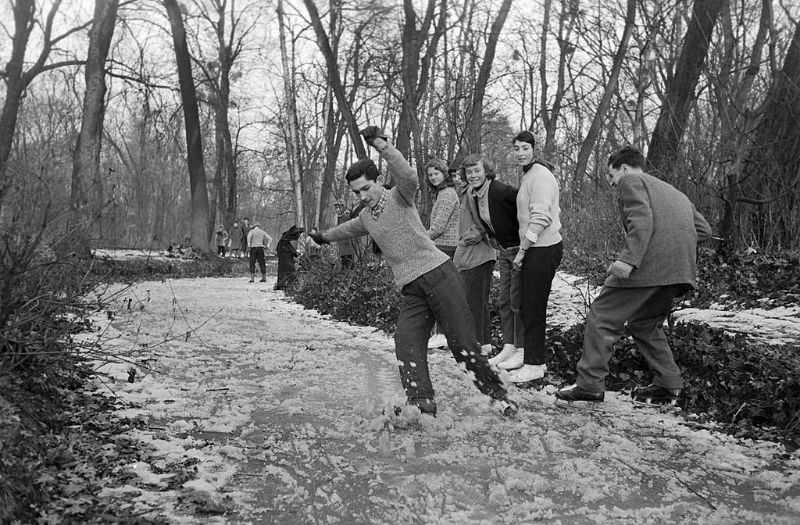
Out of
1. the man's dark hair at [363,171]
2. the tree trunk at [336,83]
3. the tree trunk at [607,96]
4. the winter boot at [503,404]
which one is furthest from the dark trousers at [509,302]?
the tree trunk at [607,96]

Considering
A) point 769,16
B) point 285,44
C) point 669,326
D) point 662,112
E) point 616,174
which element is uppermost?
point 285,44

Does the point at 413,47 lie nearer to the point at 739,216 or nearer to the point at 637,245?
the point at 739,216

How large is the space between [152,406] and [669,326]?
4570 mm

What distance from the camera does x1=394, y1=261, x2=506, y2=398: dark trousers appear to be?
4.45 meters

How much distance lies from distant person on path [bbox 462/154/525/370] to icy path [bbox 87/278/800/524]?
74cm

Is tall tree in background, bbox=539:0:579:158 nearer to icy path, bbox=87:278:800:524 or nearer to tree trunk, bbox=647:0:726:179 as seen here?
tree trunk, bbox=647:0:726:179

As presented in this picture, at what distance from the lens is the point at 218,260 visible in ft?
76.5

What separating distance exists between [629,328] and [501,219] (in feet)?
5.29

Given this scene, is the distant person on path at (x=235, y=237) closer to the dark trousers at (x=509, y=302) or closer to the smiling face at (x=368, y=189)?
the dark trousers at (x=509, y=302)

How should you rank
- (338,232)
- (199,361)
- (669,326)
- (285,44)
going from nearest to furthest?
(338,232)
(669,326)
(199,361)
(285,44)

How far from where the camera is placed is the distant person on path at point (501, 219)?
19.4ft

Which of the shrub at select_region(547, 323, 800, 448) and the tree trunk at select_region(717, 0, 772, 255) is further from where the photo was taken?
the tree trunk at select_region(717, 0, 772, 255)

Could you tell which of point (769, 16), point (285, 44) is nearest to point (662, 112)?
point (769, 16)

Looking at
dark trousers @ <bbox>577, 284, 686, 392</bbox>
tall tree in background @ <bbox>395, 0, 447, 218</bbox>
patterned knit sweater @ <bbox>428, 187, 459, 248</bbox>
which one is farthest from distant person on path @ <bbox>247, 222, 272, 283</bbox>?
dark trousers @ <bbox>577, 284, 686, 392</bbox>
